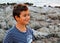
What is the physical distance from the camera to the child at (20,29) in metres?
3.68

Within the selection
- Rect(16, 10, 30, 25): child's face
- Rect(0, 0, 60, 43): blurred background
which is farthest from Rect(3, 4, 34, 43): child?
Rect(0, 0, 60, 43): blurred background

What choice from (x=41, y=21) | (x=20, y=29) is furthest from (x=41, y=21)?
(x=20, y=29)

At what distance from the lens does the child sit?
3.68 m

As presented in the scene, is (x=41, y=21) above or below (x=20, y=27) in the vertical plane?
below

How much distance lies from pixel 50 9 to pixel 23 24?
6377mm

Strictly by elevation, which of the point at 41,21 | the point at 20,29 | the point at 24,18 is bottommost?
the point at 41,21

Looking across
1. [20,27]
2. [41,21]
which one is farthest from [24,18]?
[41,21]

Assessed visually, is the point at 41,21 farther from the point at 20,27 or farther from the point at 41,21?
the point at 20,27

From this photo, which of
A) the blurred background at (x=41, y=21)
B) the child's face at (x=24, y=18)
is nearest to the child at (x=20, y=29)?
the child's face at (x=24, y=18)

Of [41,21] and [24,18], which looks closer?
[24,18]

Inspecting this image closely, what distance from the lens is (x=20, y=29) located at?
3732 millimetres

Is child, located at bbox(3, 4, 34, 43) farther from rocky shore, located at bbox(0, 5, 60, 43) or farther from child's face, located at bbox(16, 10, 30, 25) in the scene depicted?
rocky shore, located at bbox(0, 5, 60, 43)

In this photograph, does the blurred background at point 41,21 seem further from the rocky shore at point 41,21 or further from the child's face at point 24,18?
the child's face at point 24,18

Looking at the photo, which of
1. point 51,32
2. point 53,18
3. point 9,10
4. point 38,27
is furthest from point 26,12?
point 9,10
